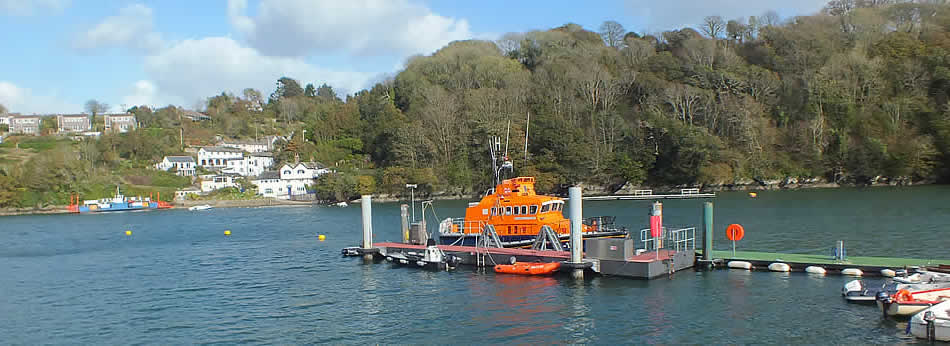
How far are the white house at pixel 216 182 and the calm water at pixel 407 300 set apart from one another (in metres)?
62.4

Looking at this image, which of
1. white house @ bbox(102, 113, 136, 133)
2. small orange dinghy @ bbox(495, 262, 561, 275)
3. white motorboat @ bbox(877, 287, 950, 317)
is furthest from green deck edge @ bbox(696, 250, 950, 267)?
white house @ bbox(102, 113, 136, 133)

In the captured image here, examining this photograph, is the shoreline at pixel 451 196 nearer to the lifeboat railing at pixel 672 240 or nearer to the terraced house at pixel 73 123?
the lifeboat railing at pixel 672 240

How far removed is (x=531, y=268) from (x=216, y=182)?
3473 inches

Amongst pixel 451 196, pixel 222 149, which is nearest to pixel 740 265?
pixel 451 196

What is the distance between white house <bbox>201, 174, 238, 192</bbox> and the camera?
102094 millimetres

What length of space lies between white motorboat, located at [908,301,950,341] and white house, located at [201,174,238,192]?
9885cm

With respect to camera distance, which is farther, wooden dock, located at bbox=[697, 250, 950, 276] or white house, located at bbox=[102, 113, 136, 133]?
white house, located at bbox=[102, 113, 136, 133]

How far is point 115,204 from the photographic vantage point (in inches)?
3487

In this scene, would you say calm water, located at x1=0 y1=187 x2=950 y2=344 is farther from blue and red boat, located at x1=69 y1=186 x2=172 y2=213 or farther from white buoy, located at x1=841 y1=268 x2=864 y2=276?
blue and red boat, located at x1=69 y1=186 x2=172 y2=213

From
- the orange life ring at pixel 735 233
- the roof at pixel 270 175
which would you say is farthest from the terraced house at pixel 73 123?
the orange life ring at pixel 735 233

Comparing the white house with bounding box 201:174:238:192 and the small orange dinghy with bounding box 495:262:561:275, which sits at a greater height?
the white house with bounding box 201:174:238:192

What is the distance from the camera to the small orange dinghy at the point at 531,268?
24.6 meters

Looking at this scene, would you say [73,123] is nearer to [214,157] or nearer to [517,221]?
[214,157]

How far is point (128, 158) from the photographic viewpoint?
115 m
